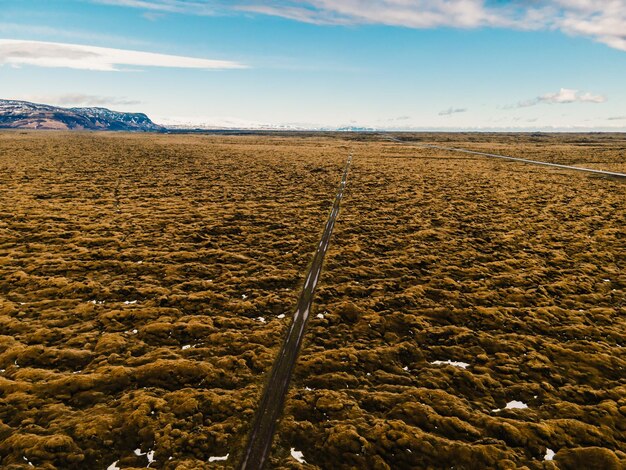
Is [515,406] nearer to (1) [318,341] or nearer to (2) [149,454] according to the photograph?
(1) [318,341]

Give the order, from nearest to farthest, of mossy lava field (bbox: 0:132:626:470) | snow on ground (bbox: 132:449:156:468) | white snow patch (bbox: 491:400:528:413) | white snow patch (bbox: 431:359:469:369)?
snow on ground (bbox: 132:449:156:468)
mossy lava field (bbox: 0:132:626:470)
white snow patch (bbox: 491:400:528:413)
white snow patch (bbox: 431:359:469:369)

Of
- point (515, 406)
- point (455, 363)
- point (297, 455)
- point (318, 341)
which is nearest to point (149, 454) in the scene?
point (297, 455)

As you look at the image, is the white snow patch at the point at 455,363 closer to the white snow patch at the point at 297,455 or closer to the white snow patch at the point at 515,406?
the white snow patch at the point at 515,406

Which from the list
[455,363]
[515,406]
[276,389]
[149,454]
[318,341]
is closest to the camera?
[149,454]

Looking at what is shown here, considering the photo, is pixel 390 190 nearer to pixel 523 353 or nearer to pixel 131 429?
pixel 523 353

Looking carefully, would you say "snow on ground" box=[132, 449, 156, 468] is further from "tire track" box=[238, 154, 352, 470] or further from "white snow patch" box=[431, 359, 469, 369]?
"white snow patch" box=[431, 359, 469, 369]

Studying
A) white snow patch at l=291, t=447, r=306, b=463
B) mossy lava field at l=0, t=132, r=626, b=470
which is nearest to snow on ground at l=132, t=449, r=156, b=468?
mossy lava field at l=0, t=132, r=626, b=470

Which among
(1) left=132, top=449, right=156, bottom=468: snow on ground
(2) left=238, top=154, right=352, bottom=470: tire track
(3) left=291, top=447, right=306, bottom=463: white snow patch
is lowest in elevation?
(1) left=132, top=449, right=156, bottom=468: snow on ground
